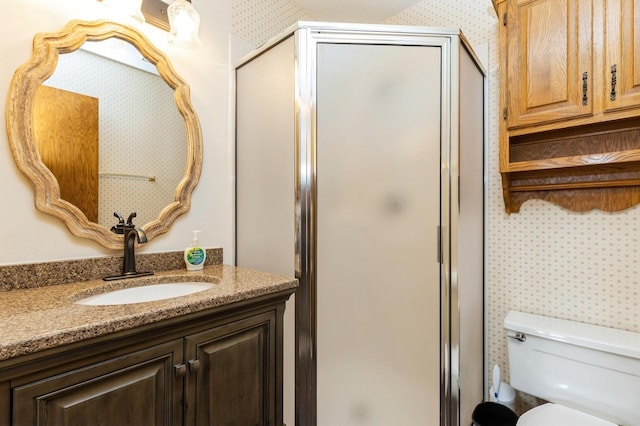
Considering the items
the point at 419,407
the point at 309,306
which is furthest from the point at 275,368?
the point at 419,407

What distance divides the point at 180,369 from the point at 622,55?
201cm

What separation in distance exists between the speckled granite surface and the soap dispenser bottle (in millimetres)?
76

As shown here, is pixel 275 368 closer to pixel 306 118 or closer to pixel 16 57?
pixel 306 118

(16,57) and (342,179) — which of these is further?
(342,179)

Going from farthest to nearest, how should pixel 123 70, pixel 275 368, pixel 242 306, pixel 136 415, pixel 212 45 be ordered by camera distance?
1. pixel 212 45
2. pixel 123 70
3. pixel 275 368
4. pixel 242 306
5. pixel 136 415

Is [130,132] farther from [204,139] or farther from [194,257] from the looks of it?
[194,257]

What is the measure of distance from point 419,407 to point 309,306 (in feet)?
2.29

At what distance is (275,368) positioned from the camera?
122 cm

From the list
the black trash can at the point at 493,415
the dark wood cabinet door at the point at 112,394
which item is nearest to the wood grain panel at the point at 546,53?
the black trash can at the point at 493,415

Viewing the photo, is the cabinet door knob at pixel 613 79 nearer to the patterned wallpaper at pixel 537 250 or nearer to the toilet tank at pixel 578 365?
the patterned wallpaper at pixel 537 250

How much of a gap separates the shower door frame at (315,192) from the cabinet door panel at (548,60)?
1.17 feet

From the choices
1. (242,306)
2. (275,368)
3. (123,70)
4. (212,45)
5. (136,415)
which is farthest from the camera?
(212,45)

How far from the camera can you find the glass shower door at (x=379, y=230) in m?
1.43

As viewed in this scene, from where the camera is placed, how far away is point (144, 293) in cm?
127
